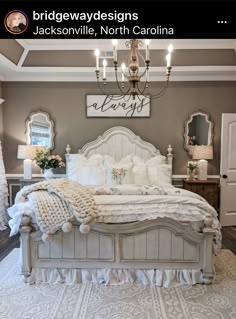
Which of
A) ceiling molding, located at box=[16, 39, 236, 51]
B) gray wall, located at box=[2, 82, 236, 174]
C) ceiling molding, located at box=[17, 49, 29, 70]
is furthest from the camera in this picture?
gray wall, located at box=[2, 82, 236, 174]

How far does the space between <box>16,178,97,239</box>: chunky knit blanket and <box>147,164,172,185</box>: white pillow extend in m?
1.98

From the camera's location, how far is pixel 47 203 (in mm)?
3004

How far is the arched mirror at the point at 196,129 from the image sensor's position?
18.1 feet

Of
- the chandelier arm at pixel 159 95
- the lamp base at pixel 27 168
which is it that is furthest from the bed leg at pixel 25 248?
the chandelier arm at pixel 159 95

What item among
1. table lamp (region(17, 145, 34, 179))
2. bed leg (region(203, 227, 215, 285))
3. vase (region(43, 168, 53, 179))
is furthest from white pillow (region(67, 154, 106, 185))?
bed leg (region(203, 227, 215, 285))

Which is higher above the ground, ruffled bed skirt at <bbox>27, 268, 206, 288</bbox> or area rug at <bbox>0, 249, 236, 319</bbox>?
ruffled bed skirt at <bbox>27, 268, 206, 288</bbox>

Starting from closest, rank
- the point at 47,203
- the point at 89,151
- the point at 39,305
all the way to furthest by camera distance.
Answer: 1. the point at 39,305
2. the point at 47,203
3. the point at 89,151

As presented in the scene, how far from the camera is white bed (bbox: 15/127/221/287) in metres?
3.04

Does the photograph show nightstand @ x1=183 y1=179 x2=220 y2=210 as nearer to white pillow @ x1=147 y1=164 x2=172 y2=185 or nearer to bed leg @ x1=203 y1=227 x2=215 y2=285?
white pillow @ x1=147 y1=164 x2=172 y2=185

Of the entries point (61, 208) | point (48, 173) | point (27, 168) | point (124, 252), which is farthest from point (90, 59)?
point (124, 252)
